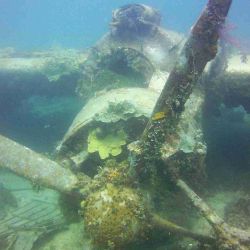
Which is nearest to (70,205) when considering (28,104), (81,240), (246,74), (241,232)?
(81,240)

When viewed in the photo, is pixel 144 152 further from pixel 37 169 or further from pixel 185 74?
pixel 37 169

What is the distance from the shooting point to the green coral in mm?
6691

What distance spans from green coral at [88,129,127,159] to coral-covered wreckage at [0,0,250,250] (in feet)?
0.06

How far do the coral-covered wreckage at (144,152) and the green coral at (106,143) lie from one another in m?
0.02

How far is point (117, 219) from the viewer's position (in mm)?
5043

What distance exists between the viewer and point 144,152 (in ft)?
18.3

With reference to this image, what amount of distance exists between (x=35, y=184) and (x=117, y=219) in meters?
1.82

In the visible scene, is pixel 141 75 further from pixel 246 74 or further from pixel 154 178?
pixel 154 178

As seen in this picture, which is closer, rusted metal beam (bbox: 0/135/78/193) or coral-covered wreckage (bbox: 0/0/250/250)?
coral-covered wreckage (bbox: 0/0/250/250)

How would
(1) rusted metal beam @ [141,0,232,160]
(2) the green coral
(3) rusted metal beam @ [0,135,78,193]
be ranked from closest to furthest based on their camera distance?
1. (1) rusted metal beam @ [141,0,232,160]
2. (3) rusted metal beam @ [0,135,78,193]
3. (2) the green coral

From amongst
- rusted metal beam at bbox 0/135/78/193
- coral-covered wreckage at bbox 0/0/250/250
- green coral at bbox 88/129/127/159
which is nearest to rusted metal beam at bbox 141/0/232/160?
coral-covered wreckage at bbox 0/0/250/250

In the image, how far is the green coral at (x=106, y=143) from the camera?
6.69 metres

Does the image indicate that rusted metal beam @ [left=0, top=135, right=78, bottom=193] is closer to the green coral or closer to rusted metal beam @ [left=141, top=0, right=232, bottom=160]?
the green coral

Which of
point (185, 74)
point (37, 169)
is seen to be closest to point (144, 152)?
point (185, 74)
